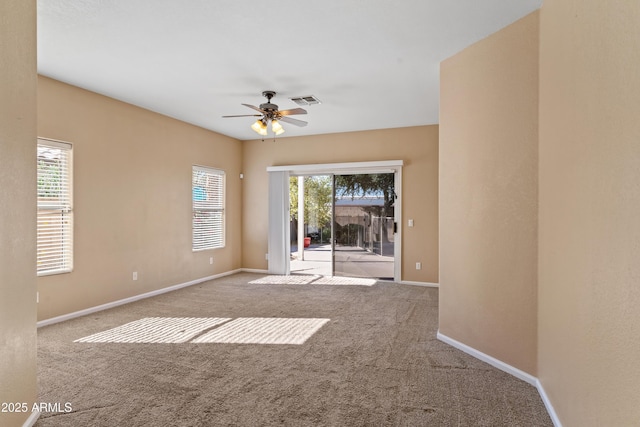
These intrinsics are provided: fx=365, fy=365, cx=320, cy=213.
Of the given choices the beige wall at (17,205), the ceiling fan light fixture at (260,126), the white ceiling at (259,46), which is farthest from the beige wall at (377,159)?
the beige wall at (17,205)

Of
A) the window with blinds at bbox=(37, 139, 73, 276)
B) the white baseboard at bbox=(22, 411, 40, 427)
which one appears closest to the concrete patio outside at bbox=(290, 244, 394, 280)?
the window with blinds at bbox=(37, 139, 73, 276)

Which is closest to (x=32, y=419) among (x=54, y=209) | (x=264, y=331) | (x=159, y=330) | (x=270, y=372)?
(x=270, y=372)

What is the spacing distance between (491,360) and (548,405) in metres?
0.71

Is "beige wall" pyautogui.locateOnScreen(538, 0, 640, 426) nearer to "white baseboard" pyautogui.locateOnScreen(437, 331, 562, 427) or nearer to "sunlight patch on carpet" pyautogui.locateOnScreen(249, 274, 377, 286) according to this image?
"white baseboard" pyautogui.locateOnScreen(437, 331, 562, 427)

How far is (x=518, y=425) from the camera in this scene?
2.24 meters

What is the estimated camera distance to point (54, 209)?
4273 millimetres

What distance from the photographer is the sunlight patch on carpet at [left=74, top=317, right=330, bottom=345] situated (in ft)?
12.1

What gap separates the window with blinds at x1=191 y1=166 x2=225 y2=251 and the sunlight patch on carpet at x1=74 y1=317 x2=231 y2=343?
2.38 m

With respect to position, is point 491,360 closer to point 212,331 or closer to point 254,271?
point 212,331

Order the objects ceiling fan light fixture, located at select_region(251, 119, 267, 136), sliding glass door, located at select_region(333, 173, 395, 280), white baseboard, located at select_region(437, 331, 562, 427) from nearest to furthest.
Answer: white baseboard, located at select_region(437, 331, 562, 427) → ceiling fan light fixture, located at select_region(251, 119, 267, 136) → sliding glass door, located at select_region(333, 173, 395, 280)

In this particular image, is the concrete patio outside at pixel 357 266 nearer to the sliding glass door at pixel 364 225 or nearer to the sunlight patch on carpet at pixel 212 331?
the sliding glass door at pixel 364 225

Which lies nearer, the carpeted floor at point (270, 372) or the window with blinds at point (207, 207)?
the carpeted floor at point (270, 372)

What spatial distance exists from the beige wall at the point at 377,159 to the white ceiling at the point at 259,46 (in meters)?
1.41

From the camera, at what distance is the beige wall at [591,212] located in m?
1.37
